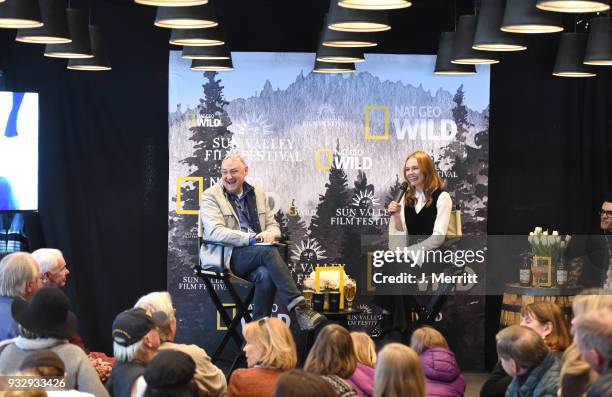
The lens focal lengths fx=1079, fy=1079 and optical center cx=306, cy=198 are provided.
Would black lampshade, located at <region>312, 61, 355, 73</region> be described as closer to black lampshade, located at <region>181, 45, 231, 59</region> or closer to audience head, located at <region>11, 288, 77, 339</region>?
black lampshade, located at <region>181, 45, 231, 59</region>

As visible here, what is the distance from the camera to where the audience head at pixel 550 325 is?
5438 mm

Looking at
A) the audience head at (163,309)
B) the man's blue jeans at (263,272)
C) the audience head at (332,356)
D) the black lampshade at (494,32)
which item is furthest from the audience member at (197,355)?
the black lampshade at (494,32)

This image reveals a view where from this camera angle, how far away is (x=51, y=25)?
5855 millimetres

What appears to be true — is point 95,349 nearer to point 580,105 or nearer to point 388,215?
point 388,215

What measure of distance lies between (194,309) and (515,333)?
432 centimetres

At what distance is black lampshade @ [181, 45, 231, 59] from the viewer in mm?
7391

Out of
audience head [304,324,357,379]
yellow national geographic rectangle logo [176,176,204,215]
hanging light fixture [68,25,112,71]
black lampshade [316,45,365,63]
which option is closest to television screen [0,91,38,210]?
hanging light fixture [68,25,112,71]

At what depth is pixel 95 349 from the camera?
8930 millimetres

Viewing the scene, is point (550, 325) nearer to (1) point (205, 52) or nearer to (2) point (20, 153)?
(1) point (205, 52)

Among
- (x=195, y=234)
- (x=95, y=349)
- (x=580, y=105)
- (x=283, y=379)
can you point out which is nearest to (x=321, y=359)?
(x=283, y=379)

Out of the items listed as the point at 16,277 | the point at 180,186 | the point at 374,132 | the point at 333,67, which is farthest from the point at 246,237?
the point at 16,277

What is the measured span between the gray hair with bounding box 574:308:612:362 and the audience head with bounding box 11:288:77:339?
7.19ft

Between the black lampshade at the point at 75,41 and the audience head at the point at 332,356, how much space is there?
273 centimetres

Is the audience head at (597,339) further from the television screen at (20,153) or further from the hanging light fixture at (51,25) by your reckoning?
the television screen at (20,153)
